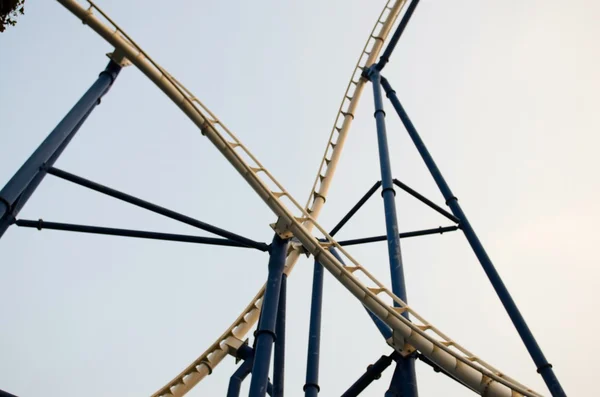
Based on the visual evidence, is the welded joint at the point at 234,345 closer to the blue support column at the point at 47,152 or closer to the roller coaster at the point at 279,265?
the roller coaster at the point at 279,265

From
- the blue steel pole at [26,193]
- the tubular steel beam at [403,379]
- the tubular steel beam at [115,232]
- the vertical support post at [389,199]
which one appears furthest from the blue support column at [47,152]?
the tubular steel beam at [403,379]

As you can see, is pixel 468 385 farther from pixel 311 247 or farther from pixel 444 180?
pixel 444 180

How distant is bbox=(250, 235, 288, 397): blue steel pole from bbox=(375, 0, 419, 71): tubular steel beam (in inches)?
180

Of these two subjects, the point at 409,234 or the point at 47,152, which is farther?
the point at 409,234

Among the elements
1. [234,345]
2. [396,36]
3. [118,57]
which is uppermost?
[396,36]

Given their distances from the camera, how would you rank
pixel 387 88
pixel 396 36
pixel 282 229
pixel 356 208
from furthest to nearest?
pixel 396 36, pixel 387 88, pixel 356 208, pixel 282 229

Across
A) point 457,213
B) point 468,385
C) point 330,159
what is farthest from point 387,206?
point 468,385

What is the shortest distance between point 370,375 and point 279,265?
1372 mm

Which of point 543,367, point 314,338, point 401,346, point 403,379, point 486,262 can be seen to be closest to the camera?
point 403,379

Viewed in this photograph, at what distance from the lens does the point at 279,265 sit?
20.0 feet

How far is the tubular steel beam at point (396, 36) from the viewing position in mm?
9750

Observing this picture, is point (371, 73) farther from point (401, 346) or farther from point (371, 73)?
point (401, 346)

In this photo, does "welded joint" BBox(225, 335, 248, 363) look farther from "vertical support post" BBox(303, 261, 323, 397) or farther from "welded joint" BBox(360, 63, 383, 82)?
"welded joint" BBox(360, 63, 383, 82)

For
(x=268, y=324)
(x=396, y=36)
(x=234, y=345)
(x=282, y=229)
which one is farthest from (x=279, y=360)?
(x=396, y=36)
